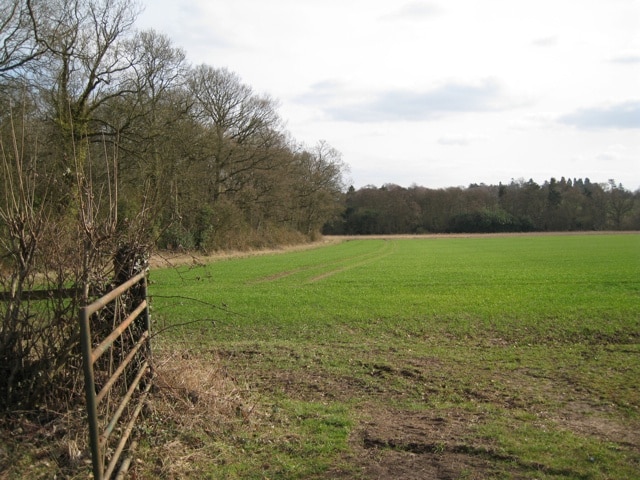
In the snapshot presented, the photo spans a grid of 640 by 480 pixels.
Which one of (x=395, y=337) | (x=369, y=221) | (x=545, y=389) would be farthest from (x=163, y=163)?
(x=369, y=221)

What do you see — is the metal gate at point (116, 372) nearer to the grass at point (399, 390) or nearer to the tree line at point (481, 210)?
the grass at point (399, 390)

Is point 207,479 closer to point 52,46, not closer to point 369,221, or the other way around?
point 52,46

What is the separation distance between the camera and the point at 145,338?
5766mm

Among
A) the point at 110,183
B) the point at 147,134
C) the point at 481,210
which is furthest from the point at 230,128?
the point at 481,210

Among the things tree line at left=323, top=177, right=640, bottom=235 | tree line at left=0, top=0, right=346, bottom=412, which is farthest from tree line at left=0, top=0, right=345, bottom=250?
tree line at left=323, top=177, right=640, bottom=235

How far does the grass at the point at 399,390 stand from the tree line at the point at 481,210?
284ft

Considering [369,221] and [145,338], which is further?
[369,221]

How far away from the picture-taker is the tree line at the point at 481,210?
329 ft

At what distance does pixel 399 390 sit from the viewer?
7.97 m

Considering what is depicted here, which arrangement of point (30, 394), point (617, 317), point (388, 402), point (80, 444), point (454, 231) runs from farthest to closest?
1. point (454, 231)
2. point (617, 317)
3. point (388, 402)
4. point (30, 394)
5. point (80, 444)

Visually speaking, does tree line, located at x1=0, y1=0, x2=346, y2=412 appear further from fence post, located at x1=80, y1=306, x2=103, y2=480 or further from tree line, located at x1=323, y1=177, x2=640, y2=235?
tree line, located at x1=323, y1=177, x2=640, y2=235

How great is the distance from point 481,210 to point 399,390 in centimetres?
10193

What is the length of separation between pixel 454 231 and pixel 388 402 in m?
101

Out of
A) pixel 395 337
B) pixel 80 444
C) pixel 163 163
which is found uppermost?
pixel 163 163
